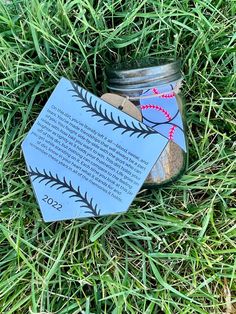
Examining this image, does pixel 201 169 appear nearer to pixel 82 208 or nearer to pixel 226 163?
pixel 226 163

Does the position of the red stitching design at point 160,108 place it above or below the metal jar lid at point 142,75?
below

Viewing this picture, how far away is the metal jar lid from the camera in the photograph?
0.85 meters

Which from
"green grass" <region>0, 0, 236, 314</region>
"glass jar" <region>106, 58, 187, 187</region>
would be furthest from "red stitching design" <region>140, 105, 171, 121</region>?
"green grass" <region>0, 0, 236, 314</region>

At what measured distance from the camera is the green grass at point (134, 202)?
36.5 inches

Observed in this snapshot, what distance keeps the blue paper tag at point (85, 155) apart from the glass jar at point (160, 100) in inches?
1.3

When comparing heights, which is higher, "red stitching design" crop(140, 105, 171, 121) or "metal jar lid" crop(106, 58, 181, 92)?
"metal jar lid" crop(106, 58, 181, 92)

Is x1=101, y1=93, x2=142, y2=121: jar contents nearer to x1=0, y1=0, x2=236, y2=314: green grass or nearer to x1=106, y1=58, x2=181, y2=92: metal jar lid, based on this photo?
x1=106, y1=58, x2=181, y2=92: metal jar lid

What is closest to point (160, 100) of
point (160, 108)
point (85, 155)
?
point (160, 108)

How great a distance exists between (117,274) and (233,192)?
0.26m

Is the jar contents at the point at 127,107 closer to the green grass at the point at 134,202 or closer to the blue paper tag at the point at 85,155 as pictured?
the blue paper tag at the point at 85,155

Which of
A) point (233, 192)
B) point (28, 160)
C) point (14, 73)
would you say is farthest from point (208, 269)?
point (14, 73)

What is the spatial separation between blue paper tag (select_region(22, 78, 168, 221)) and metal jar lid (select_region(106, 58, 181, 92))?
4 centimetres

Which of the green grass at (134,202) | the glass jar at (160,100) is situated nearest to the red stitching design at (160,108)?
the glass jar at (160,100)

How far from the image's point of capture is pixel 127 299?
3.07 feet
